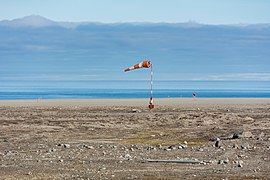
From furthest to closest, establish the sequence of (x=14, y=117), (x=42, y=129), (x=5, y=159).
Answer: (x=14, y=117) → (x=42, y=129) → (x=5, y=159)

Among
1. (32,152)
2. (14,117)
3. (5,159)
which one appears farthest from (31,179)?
(14,117)

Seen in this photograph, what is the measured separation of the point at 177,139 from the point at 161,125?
6.99 meters

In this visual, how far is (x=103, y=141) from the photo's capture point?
23.4 m

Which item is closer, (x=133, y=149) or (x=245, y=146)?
(x=133, y=149)

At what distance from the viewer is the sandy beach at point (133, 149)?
612 inches

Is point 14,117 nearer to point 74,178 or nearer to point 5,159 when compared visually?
point 5,159

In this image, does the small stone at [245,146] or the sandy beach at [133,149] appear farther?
the small stone at [245,146]

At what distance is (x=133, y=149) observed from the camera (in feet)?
66.6

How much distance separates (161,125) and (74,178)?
17062 mm

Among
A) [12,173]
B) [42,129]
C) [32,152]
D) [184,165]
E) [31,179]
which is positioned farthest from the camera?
[42,129]

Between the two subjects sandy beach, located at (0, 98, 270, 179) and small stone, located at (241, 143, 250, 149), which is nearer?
sandy beach, located at (0, 98, 270, 179)

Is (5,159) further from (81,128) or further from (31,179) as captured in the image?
(81,128)

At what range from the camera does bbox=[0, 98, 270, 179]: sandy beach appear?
612 inches

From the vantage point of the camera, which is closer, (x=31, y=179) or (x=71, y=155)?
(x=31, y=179)
